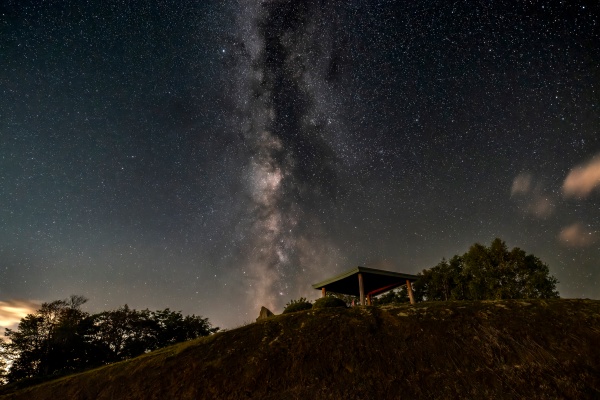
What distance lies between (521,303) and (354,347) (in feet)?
25.7

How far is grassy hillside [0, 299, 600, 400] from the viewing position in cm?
1018

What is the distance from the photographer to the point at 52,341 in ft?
131

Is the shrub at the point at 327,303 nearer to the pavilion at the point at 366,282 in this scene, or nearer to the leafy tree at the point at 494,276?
the pavilion at the point at 366,282

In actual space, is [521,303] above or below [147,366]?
above

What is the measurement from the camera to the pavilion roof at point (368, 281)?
75.8 ft

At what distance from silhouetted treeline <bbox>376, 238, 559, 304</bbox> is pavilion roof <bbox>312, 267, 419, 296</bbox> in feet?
48.4

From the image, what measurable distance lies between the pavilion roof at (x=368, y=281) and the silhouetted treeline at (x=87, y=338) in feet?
79.1

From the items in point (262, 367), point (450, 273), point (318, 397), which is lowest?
point (318, 397)

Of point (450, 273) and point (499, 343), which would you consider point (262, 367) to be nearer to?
point (499, 343)

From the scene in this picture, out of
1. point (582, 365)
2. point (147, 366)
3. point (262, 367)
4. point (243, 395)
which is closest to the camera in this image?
point (582, 365)

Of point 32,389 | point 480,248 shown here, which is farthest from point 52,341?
point 480,248

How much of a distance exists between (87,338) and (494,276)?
52463mm

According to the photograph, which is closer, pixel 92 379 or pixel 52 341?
pixel 92 379

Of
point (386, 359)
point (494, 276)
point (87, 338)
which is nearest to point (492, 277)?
point (494, 276)
